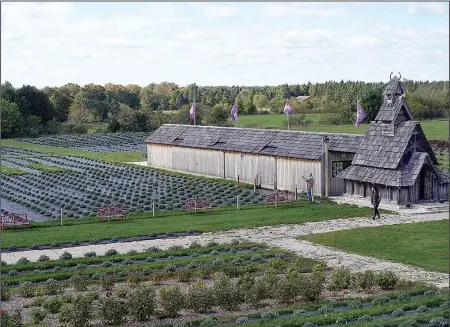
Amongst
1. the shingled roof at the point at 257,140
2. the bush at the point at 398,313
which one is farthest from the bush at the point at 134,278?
the shingled roof at the point at 257,140

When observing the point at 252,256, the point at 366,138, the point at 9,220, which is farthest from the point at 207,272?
the point at 366,138

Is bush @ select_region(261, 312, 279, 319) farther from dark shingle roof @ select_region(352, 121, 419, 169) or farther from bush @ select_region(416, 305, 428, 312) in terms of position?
dark shingle roof @ select_region(352, 121, 419, 169)

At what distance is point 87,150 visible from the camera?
83.8 meters

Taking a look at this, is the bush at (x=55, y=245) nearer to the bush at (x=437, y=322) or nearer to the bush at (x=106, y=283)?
the bush at (x=106, y=283)

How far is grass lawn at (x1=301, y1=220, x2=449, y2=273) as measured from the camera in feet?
88.1

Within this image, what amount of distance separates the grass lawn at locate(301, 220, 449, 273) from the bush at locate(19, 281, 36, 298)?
12611 millimetres

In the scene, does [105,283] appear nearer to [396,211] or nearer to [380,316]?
[380,316]

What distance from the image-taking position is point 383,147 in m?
41.1

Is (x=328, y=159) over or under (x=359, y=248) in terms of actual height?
over

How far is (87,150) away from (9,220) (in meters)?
49.1

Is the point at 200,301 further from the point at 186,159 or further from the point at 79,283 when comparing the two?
the point at 186,159

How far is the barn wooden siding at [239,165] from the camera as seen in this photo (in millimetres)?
46000

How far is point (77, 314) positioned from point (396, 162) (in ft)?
81.2

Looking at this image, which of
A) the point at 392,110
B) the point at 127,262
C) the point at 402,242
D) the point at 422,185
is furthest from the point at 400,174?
the point at 127,262
